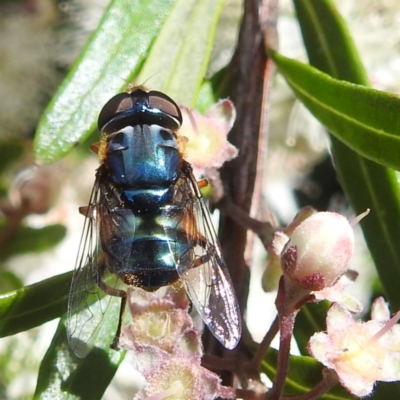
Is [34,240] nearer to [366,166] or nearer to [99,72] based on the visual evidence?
[99,72]

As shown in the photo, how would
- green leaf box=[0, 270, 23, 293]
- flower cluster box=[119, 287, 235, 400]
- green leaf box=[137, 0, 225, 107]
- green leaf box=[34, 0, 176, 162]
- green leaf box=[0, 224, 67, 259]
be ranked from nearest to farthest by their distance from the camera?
flower cluster box=[119, 287, 235, 400] < green leaf box=[34, 0, 176, 162] < green leaf box=[137, 0, 225, 107] < green leaf box=[0, 270, 23, 293] < green leaf box=[0, 224, 67, 259]

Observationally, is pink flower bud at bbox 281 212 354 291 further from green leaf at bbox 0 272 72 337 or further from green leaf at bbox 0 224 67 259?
green leaf at bbox 0 224 67 259

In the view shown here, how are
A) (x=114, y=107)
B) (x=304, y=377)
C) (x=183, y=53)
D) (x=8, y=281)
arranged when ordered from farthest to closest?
1. (x=8, y=281)
2. (x=183, y=53)
3. (x=114, y=107)
4. (x=304, y=377)

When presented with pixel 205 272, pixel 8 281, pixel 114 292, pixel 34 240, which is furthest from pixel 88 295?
pixel 34 240

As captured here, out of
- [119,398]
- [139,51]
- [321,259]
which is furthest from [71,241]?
[321,259]

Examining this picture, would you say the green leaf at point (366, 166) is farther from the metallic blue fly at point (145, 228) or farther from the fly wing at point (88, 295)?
the fly wing at point (88, 295)

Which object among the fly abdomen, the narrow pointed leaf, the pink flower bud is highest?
the narrow pointed leaf

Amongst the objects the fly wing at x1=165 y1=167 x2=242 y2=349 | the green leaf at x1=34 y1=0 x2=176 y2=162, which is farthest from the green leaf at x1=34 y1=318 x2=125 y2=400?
the green leaf at x1=34 y1=0 x2=176 y2=162
